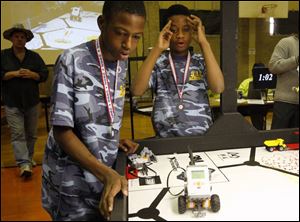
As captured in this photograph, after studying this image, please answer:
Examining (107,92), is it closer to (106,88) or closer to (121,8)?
(106,88)

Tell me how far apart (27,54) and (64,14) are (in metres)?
1.11

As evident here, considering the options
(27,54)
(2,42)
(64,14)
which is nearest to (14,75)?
(27,54)

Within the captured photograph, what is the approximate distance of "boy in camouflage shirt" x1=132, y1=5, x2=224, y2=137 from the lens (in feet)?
3.91

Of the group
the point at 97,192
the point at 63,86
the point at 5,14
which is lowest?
the point at 97,192

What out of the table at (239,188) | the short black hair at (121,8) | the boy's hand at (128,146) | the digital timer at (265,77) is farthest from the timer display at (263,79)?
the short black hair at (121,8)

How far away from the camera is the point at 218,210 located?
0.77m

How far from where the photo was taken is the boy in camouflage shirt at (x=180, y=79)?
1191mm

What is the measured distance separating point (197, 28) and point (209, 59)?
4.7 inches

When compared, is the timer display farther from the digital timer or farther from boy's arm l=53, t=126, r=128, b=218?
boy's arm l=53, t=126, r=128, b=218

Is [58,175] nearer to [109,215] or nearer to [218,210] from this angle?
[109,215]

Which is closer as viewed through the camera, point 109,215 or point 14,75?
point 109,215

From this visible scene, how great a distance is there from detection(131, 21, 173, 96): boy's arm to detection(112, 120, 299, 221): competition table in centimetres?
21

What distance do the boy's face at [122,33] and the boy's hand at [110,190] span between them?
0.31 metres

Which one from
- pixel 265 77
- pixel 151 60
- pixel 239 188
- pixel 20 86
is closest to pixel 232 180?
pixel 239 188
